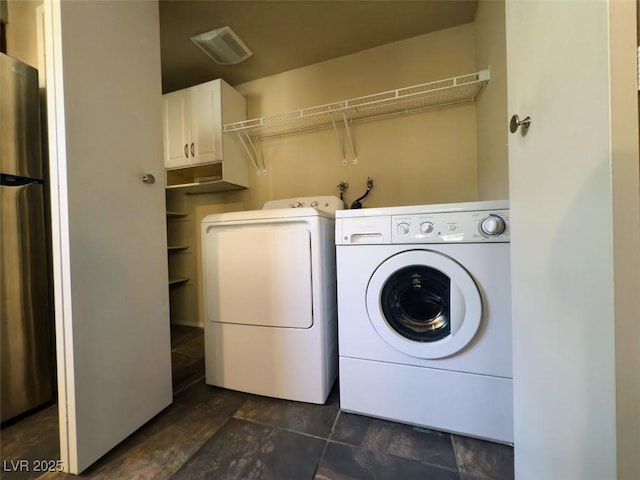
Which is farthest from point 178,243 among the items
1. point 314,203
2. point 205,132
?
point 314,203

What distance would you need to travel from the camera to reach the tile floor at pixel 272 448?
89 cm

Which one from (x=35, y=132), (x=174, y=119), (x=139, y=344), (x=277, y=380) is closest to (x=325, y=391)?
(x=277, y=380)

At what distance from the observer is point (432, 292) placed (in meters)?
1.08

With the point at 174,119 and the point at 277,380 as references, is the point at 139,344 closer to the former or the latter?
the point at 277,380

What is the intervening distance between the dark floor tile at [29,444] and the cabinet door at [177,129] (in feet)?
5.72

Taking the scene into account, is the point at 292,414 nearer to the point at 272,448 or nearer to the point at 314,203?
the point at 272,448

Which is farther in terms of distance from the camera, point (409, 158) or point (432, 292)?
point (409, 158)

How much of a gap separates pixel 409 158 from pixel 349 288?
1.23m

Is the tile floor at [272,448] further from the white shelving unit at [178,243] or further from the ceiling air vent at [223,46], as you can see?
the ceiling air vent at [223,46]

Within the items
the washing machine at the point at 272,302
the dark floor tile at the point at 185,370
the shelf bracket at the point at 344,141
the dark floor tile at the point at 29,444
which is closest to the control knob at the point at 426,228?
the washing machine at the point at 272,302

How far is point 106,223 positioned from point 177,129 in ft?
4.76

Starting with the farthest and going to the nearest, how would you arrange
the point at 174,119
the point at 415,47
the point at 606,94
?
1. the point at 174,119
2. the point at 415,47
3. the point at 606,94

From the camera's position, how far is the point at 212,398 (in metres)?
1.34

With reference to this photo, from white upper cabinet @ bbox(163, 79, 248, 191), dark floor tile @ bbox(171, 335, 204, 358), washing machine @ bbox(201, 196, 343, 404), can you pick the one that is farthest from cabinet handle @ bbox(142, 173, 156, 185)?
dark floor tile @ bbox(171, 335, 204, 358)
